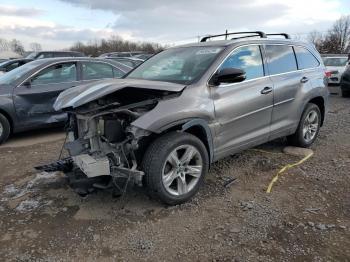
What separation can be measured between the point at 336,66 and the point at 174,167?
1544cm

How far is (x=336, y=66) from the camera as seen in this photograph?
17.3 m

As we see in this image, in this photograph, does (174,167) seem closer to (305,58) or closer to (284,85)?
(284,85)

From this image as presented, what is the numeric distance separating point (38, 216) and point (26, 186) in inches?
37.8

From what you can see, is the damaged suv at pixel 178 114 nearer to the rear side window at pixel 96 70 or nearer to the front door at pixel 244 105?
the front door at pixel 244 105

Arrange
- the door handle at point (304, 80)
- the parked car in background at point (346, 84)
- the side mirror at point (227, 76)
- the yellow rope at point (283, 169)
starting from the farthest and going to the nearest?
the parked car in background at point (346, 84) < the door handle at point (304, 80) < the yellow rope at point (283, 169) < the side mirror at point (227, 76)

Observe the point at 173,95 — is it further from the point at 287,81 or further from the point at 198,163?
the point at 287,81

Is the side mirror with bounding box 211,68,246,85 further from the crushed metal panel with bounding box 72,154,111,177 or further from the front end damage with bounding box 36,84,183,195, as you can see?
the crushed metal panel with bounding box 72,154,111,177

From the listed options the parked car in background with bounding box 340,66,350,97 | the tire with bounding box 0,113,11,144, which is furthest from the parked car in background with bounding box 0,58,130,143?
the parked car in background with bounding box 340,66,350,97

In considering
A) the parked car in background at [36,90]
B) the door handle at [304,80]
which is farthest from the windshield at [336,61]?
the parked car in background at [36,90]

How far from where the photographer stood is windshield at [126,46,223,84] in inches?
179

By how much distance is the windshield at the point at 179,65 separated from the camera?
14.9 feet

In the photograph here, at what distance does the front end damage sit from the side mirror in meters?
0.57

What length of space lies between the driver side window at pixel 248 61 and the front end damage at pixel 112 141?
3.33ft

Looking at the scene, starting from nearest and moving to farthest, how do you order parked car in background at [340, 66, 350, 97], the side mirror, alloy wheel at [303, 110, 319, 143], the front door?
1. the side mirror
2. the front door
3. alloy wheel at [303, 110, 319, 143]
4. parked car in background at [340, 66, 350, 97]
